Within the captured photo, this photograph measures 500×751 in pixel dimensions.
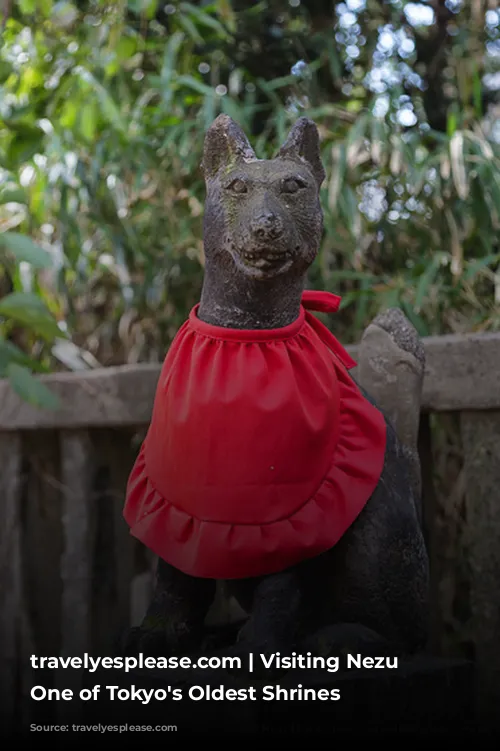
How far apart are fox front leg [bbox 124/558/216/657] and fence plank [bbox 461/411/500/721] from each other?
461 millimetres

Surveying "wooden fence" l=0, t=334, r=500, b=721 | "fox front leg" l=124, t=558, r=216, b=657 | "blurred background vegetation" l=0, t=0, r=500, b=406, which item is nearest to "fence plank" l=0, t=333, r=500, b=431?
"wooden fence" l=0, t=334, r=500, b=721

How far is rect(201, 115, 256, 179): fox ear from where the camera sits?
1237 millimetres

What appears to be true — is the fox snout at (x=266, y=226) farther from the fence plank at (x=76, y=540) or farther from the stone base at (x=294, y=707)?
the fence plank at (x=76, y=540)

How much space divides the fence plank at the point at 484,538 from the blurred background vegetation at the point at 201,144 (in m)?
0.50

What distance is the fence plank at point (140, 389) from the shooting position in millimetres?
1421

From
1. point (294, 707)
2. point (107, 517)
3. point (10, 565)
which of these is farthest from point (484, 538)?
point (10, 565)

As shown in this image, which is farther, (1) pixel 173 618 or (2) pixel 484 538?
(2) pixel 484 538

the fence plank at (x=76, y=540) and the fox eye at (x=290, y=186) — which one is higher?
the fox eye at (x=290, y=186)

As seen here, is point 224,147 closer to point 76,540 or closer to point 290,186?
point 290,186

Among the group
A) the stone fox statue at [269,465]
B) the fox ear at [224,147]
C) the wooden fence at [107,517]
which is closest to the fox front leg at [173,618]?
the stone fox statue at [269,465]

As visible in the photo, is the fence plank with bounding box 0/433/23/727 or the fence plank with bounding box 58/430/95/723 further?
the fence plank with bounding box 0/433/23/727

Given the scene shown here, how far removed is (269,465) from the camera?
44.5 inches

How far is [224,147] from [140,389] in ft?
2.07

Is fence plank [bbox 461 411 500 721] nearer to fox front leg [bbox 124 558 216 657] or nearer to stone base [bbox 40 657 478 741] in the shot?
stone base [bbox 40 657 478 741]
